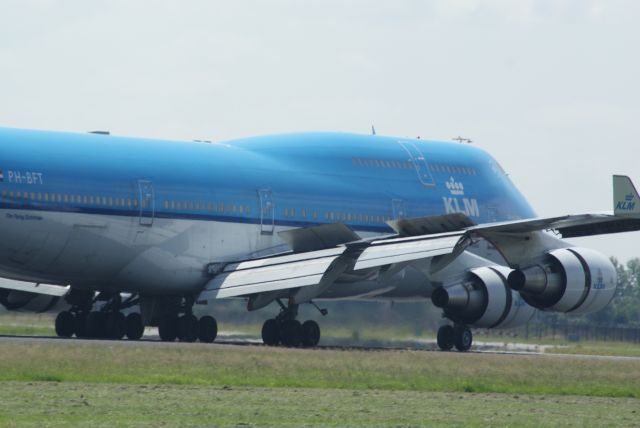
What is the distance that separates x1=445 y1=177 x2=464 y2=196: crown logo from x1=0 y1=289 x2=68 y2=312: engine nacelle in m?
10.9

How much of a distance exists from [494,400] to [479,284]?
12.9m

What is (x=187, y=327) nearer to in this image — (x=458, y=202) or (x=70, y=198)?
(x=70, y=198)

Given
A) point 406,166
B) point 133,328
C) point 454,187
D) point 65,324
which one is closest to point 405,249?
point 133,328

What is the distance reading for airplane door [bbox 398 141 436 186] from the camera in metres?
38.1

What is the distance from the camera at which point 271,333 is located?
34219mm

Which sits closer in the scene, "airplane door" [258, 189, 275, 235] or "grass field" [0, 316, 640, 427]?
"grass field" [0, 316, 640, 427]

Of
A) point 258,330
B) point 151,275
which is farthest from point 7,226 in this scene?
point 258,330

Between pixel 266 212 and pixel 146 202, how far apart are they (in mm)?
3709

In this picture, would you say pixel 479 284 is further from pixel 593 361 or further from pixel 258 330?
pixel 258 330

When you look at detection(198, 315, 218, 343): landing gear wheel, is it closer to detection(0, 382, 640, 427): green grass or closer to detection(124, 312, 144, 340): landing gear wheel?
detection(124, 312, 144, 340): landing gear wheel

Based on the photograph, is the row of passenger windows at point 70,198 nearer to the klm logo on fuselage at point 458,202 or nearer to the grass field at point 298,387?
the grass field at point 298,387

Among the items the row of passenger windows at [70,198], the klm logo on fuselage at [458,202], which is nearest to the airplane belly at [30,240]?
the row of passenger windows at [70,198]

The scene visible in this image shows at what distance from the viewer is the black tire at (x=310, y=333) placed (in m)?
33.9

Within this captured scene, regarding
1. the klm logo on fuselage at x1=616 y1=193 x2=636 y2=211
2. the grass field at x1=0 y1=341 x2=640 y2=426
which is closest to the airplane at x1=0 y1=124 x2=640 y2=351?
the klm logo on fuselage at x1=616 y1=193 x2=636 y2=211
